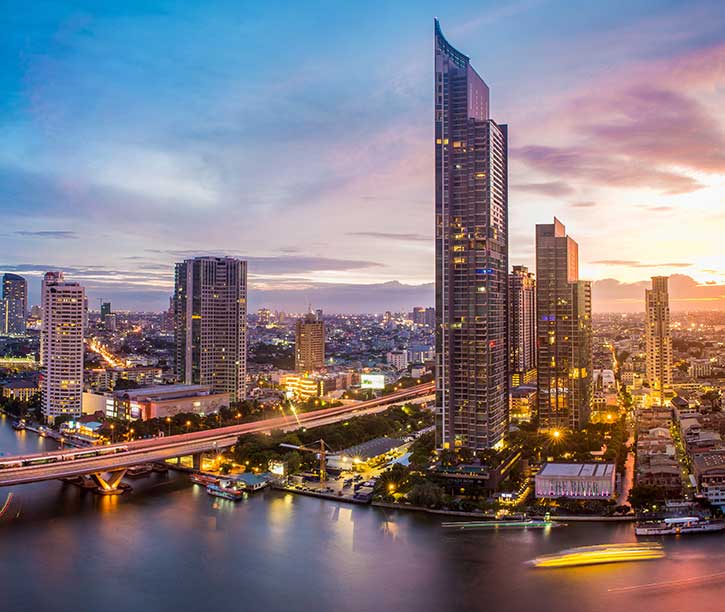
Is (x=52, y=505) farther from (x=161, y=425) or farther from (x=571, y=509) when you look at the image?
(x=571, y=509)

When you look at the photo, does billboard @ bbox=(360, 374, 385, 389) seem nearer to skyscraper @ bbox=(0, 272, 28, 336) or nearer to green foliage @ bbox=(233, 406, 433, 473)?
green foliage @ bbox=(233, 406, 433, 473)

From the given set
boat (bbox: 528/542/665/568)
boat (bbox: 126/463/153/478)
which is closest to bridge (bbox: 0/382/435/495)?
boat (bbox: 126/463/153/478)

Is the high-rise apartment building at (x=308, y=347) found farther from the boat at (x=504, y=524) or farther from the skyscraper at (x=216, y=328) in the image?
the boat at (x=504, y=524)

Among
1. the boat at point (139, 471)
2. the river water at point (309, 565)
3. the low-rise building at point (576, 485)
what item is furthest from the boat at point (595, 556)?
the boat at point (139, 471)

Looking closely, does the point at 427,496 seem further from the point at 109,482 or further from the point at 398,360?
the point at 398,360

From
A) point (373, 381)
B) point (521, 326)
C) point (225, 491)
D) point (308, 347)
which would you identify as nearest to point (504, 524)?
point (225, 491)
